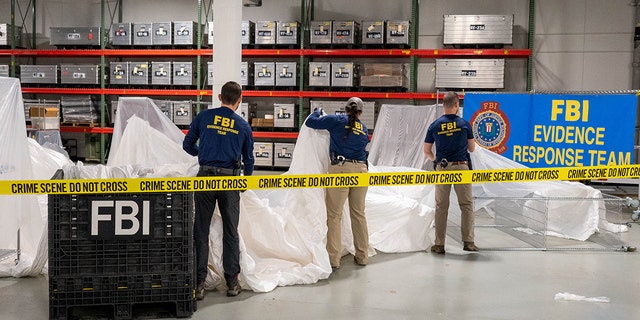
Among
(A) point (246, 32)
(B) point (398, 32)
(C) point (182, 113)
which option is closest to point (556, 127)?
(B) point (398, 32)

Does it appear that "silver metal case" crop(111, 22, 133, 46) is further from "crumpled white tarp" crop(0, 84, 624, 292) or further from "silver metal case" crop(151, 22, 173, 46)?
"crumpled white tarp" crop(0, 84, 624, 292)

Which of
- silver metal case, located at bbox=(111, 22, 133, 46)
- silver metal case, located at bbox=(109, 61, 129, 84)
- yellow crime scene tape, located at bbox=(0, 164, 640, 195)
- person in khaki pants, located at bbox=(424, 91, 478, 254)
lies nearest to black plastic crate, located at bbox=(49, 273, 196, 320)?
yellow crime scene tape, located at bbox=(0, 164, 640, 195)

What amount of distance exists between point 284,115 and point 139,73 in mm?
3596

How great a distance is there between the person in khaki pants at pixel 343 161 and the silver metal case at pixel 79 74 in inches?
428

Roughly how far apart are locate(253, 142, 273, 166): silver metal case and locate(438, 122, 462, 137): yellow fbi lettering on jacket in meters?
8.03

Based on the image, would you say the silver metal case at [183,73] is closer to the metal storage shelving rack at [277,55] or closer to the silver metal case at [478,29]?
the metal storage shelving rack at [277,55]

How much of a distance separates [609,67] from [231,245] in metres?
11.3

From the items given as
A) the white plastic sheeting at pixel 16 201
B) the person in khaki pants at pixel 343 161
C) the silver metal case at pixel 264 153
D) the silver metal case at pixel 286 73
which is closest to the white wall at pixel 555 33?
the silver metal case at pixel 286 73

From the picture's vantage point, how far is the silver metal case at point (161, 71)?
50.5ft

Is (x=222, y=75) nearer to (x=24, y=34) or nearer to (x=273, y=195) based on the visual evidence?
(x=273, y=195)

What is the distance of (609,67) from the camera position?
14.1 meters

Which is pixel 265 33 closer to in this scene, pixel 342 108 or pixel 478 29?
pixel 342 108

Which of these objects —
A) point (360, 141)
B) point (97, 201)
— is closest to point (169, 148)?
point (360, 141)

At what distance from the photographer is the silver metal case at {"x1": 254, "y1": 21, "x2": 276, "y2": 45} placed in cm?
1488
